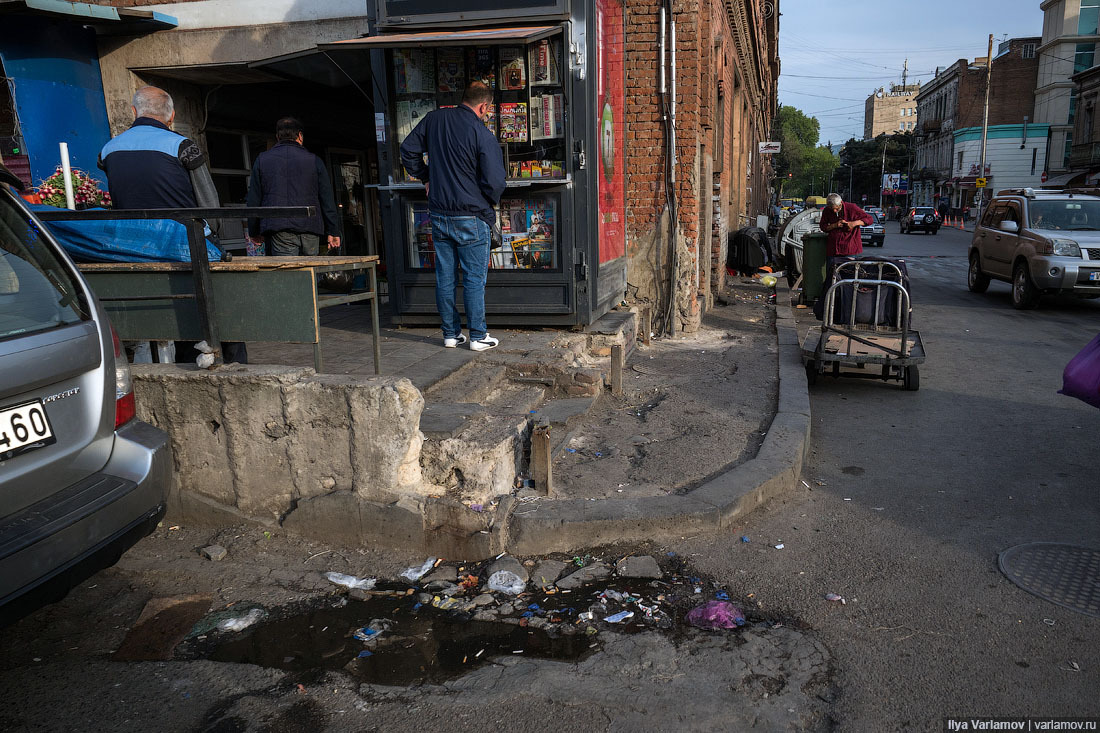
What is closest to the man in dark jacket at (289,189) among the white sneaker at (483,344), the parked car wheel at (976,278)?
the white sneaker at (483,344)

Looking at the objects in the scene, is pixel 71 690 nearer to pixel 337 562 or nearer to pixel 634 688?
pixel 337 562

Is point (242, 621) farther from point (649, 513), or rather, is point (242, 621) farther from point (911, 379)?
point (911, 379)

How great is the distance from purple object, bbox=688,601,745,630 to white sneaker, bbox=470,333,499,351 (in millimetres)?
3217

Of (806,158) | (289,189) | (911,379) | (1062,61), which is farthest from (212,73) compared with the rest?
(806,158)

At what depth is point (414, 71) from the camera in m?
6.59

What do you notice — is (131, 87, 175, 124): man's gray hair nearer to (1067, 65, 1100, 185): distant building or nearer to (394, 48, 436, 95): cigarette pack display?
(394, 48, 436, 95): cigarette pack display

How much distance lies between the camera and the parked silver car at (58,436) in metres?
2.34

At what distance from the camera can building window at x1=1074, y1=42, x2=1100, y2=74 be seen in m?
55.3

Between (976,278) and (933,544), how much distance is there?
12.7 meters

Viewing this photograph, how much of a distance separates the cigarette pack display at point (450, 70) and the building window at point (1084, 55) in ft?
219

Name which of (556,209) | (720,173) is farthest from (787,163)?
(556,209)

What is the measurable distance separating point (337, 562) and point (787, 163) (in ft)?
326

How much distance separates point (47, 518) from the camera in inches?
94.4

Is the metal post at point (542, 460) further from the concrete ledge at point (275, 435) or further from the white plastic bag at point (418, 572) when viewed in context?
the white plastic bag at point (418, 572)
